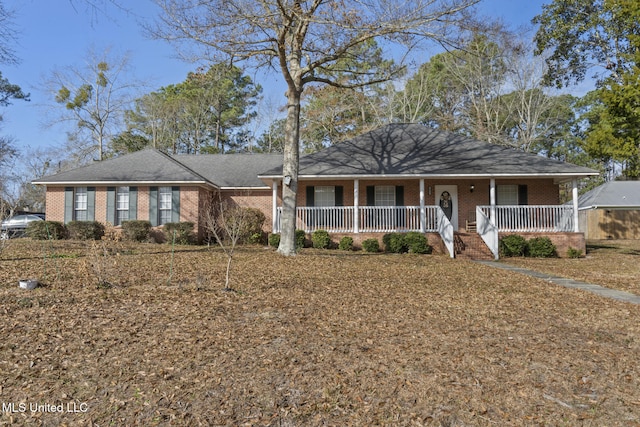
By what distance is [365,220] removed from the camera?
52.5 feet

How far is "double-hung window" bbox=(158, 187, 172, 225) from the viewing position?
17.6 metres

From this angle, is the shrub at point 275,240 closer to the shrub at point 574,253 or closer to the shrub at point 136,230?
the shrub at point 136,230

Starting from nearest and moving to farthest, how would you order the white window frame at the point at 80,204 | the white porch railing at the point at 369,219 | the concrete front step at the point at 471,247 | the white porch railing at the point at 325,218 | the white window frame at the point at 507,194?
1. the concrete front step at the point at 471,247
2. the white porch railing at the point at 369,219
3. the white porch railing at the point at 325,218
4. the white window frame at the point at 507,194
5. the white window frame at the point at 80,204

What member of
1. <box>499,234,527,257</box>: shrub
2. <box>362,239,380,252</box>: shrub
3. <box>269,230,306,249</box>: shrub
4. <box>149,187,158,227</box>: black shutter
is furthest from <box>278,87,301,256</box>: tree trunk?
<box>149,187,158,227</box>: black shutter

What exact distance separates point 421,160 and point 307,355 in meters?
13.5

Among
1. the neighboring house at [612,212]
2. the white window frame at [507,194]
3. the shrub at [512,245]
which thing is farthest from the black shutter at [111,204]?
the neighboring house at [612,212]

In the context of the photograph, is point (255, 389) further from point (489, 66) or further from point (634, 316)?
point (489, 66)

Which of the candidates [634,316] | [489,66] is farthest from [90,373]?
[489,66]

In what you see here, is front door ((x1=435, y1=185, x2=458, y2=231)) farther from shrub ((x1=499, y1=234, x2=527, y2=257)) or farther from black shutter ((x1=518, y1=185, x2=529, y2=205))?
shrub ((x1=499, y1=234, x2=527, y2=257))

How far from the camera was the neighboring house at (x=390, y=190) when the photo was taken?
15008mm

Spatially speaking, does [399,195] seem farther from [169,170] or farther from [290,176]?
[169,170]

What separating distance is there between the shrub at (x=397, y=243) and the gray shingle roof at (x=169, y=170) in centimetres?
574

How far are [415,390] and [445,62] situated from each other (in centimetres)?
3131

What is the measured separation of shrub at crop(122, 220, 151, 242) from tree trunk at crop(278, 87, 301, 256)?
300 inches
